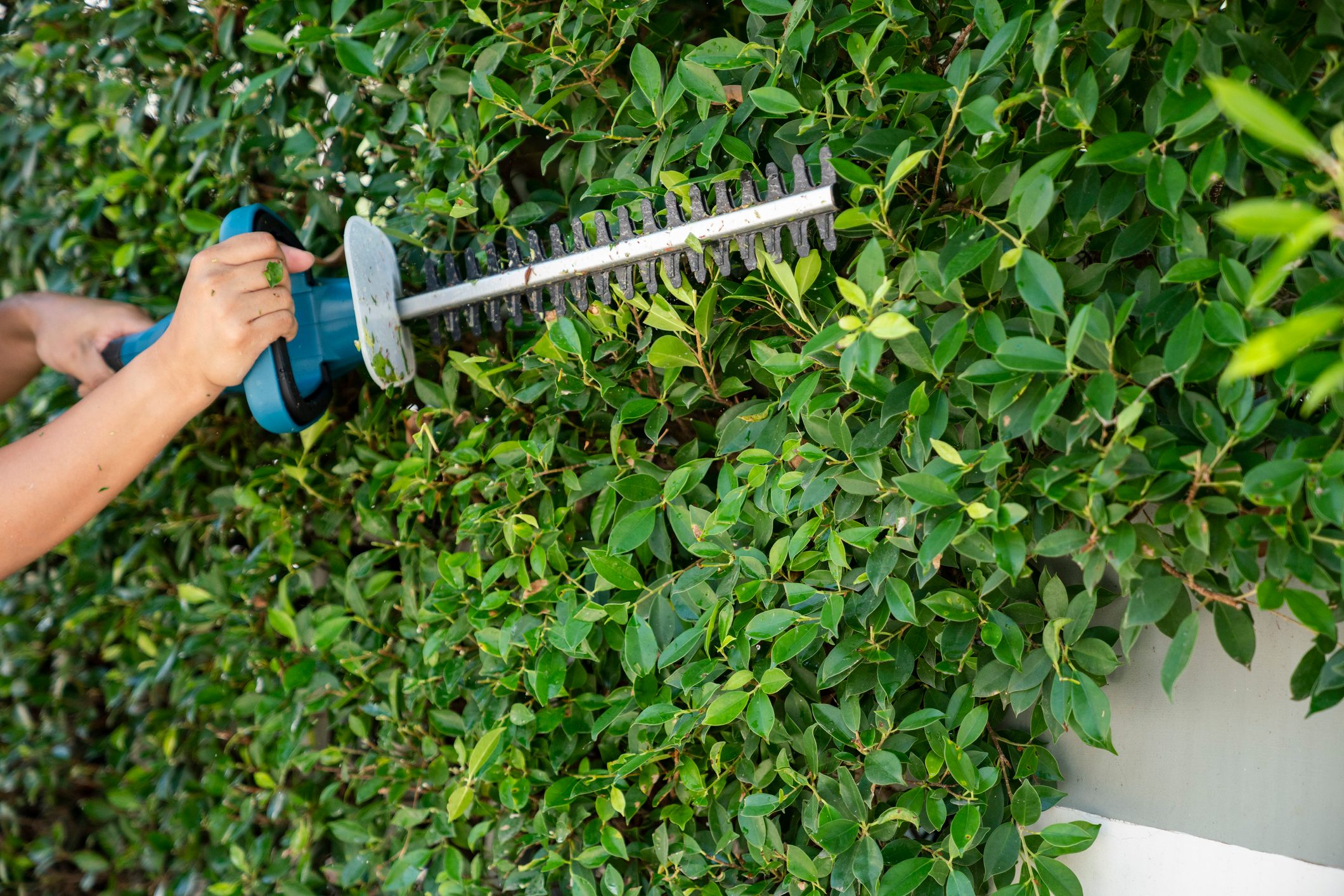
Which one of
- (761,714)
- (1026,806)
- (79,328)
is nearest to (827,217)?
(761,714)

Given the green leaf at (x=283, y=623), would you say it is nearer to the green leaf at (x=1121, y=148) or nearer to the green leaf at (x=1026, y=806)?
the green leaf at (x=1026, y=806)

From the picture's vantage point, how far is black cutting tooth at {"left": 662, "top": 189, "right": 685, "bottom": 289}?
1.09 metres

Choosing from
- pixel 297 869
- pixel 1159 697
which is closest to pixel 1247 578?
pixel 1159 697

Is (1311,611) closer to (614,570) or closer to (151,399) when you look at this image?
(614,570)

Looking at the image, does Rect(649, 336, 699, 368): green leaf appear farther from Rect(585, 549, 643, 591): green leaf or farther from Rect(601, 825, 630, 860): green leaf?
Rect(601, 825, 630, 860): green leaf

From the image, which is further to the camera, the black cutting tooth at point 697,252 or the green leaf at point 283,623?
the green leaf at point 283,623

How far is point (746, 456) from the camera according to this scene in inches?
39.4

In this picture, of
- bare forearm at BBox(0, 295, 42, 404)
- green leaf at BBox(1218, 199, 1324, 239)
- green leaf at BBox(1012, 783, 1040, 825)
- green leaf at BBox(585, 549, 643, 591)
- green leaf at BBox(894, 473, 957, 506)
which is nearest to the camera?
green leaf at BBox(1218, 199, 1324, 239)

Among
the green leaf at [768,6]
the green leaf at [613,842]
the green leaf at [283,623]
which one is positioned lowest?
the green leaf at [613,842]

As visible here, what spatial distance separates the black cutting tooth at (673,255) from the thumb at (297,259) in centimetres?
56

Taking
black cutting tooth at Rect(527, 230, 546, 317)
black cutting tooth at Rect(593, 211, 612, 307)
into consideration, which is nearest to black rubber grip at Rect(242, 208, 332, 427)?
black cutting tooth at Rect(527, 230, 546, 317)

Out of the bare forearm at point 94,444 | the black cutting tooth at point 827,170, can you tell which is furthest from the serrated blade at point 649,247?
the bare forearm at point 94,444

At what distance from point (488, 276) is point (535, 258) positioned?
0.28ft

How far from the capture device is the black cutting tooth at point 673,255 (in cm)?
109
